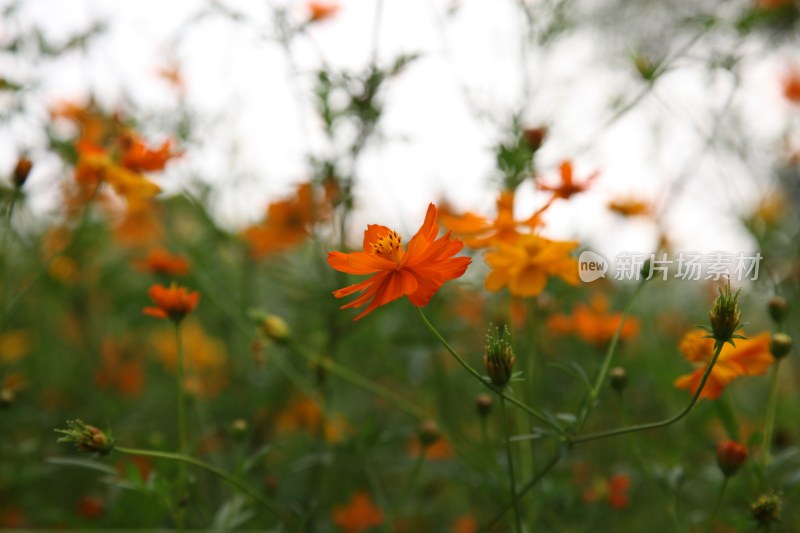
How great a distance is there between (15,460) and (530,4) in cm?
123

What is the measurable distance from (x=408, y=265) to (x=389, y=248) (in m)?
0.04

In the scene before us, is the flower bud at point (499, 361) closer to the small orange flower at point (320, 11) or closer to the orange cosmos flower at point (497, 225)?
the orange cosmos flower at point (497, 225)

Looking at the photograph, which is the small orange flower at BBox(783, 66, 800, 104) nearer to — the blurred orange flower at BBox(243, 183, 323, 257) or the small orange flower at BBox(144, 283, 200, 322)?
the blurred orange flower at BBox(243, 183, 323, 257)

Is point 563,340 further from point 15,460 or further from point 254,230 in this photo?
point 15,460

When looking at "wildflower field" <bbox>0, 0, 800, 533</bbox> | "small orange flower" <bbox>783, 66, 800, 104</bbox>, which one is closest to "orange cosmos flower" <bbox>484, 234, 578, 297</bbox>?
"wildflower field" <bbox>0, 0, 800, 533</bbox>

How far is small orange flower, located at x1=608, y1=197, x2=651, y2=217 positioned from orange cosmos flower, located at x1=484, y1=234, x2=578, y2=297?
0.53 m

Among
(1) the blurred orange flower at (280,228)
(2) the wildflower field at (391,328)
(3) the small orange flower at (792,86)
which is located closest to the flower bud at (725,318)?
(2) the wildflower field at (391,328)

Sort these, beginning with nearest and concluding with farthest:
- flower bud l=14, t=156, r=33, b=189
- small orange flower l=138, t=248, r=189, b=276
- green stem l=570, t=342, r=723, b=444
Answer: green stem l=570, t=342, r=723, b=444, flower bud l=14, t=156, r=33, b=189, small orange flower l=138, t=248, r=189, b=276

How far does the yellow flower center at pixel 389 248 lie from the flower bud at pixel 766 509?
1.44 ft

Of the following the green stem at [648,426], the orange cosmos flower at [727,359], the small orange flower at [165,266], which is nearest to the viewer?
the green stem at [648,426]

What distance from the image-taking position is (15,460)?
118 centimetres

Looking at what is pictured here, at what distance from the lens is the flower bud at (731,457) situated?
71cm

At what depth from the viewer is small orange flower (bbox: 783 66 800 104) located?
1.73m

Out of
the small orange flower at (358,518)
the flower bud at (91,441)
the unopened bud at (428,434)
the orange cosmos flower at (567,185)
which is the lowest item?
the small orange flower at (358,518)
